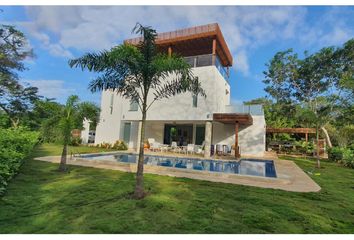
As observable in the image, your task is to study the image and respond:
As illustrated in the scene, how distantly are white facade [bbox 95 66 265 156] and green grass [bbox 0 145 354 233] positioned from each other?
10.1 metres

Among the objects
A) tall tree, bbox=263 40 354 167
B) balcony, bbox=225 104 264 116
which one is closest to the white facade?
balcony, bbox=225 104 264 116

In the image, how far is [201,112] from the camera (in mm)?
16750

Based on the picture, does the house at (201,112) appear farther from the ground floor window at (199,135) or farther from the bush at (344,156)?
the bush at (344,156)

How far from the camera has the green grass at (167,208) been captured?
397 cm

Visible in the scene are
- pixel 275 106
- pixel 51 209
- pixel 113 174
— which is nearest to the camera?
pixel 51 209

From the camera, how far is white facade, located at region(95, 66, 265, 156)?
1686 cm

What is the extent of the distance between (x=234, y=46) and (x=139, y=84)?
18177mm

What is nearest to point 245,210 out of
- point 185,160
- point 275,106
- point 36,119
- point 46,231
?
point 46,231

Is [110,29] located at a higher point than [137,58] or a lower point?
higher

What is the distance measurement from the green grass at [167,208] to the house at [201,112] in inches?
385

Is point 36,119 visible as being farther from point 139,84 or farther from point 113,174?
point 139,84

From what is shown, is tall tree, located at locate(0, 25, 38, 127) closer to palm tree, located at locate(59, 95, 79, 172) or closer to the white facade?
the white facade

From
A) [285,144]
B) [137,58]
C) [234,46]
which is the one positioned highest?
[234,46]

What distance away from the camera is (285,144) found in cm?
2412
